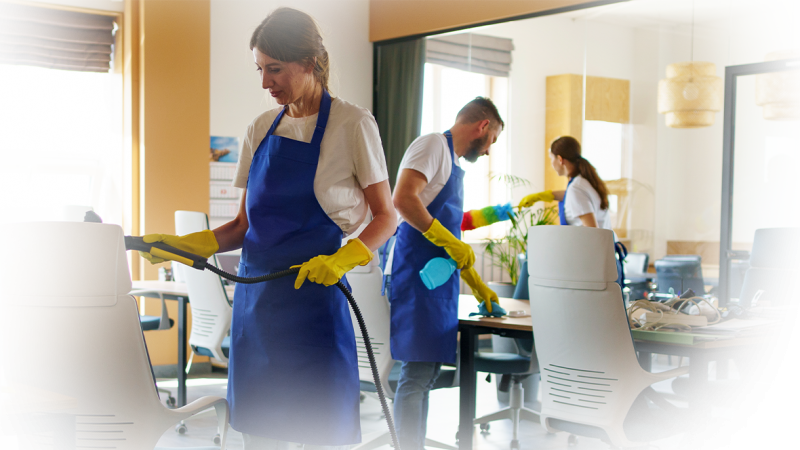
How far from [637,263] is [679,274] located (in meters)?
0.31

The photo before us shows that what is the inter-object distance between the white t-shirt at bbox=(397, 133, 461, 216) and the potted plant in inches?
108

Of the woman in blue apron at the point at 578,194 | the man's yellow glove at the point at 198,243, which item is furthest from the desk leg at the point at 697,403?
the woman in blue apron at the point at 578,194

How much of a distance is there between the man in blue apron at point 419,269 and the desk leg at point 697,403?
79 cm

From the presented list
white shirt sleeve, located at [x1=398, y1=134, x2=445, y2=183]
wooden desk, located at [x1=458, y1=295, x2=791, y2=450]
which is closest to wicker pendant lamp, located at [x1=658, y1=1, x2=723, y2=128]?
wooden desk, located at [x1=458, y1=295, x2=791, y2=450]

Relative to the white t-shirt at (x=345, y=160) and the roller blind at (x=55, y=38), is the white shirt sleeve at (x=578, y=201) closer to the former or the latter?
the white t-shirt at (x=345, y=160)

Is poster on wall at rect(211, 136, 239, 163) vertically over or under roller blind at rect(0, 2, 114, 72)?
under

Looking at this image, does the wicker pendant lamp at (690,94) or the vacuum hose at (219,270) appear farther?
the wicker pendant lamp at (690,94)

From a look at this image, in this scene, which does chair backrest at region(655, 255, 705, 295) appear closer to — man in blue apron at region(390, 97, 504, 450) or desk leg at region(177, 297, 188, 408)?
man in blue apron at region(390, 97, 504, 450)

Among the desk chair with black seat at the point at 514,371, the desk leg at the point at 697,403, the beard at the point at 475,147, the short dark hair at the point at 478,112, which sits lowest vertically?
the desk chair with black seat at the point at 514,371

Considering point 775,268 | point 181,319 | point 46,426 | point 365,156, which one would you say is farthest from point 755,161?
point 46,426

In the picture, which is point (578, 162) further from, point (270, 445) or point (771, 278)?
point (270, 445)

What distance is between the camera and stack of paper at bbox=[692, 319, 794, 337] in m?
2.22

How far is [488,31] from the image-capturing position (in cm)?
562

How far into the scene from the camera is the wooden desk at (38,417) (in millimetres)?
1315
